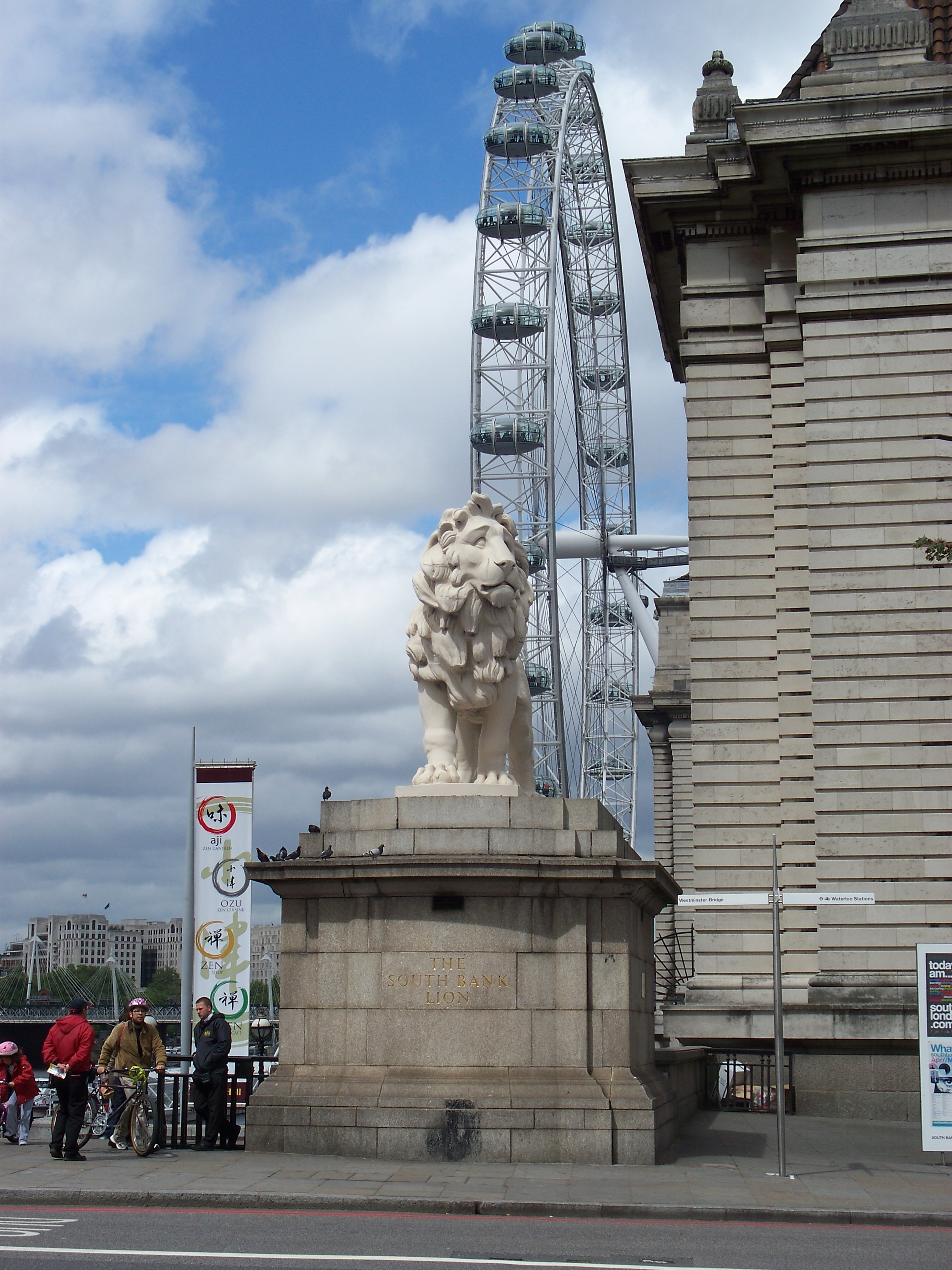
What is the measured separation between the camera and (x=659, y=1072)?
58.2 feet

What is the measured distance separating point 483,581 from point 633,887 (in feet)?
12.4

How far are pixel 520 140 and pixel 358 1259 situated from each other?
58769mm

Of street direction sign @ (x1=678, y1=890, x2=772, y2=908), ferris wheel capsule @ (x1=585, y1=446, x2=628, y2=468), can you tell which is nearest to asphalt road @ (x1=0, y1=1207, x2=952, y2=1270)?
street direction sign @ (x1=678, y1=890, x2=772, y2=908)

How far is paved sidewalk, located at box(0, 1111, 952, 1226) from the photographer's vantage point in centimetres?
1289

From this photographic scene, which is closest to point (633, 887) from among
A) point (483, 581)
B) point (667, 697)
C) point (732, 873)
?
point (483, 581)

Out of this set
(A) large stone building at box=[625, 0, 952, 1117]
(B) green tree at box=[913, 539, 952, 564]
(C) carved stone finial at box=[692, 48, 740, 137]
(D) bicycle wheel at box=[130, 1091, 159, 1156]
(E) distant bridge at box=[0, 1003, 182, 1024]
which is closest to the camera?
(D) bicycle wheel at box=[130, 1091, 159, 1156]

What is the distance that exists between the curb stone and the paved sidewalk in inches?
0.4

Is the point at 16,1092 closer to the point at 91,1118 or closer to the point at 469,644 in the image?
the point at 91,1118

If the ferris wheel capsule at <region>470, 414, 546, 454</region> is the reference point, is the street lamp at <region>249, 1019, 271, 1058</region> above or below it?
below

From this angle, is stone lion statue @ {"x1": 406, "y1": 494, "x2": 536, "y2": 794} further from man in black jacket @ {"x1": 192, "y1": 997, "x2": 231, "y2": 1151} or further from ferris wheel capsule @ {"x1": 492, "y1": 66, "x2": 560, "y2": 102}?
ferris wheel capsule @ {"x1": 492, "y1": 66, "x2": 560, "y2": 102}

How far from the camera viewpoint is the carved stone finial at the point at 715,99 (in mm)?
31641

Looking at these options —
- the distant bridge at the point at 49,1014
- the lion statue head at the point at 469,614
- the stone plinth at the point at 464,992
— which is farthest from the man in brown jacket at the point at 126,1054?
the distant bridge at the point at 49,1014

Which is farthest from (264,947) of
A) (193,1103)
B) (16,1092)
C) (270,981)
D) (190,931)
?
(193,1103)

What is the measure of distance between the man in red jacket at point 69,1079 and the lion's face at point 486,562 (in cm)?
625
